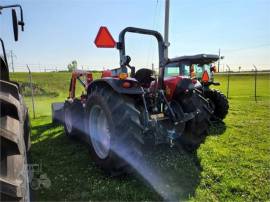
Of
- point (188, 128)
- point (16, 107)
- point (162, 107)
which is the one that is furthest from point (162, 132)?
point (16, 107)

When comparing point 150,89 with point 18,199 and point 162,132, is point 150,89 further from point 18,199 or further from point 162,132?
point 18,199

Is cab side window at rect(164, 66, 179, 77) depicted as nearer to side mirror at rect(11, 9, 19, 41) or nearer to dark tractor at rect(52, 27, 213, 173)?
dark tractor at rect(52, 27, 213, 173)

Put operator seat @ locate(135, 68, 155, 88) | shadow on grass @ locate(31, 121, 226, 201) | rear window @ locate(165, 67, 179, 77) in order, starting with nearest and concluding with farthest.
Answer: shadow on grass @ locate(31, 121, 226, 201) < operator seat @ locate(135, 68, 155, 88) < rear window @ locate(165, 67, 179, 77)

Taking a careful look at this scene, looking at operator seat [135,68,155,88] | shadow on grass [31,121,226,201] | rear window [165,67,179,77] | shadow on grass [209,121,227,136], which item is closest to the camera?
shadow on grass [31,121,226,201]

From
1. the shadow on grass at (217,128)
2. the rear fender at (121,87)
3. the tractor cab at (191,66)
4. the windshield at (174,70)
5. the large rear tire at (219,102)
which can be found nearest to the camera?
the rear fender at (121,87)

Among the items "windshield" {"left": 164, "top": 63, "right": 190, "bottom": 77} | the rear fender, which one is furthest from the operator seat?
"windshield" {"left": 164, "top": 63, "right": 190, "bottom": 77}

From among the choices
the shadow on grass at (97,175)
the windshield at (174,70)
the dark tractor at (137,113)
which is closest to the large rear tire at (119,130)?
the dark tractor at (137,113)

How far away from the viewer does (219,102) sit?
21.5 ft

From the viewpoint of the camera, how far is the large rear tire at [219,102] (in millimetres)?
6566

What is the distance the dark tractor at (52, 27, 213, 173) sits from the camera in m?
3.05

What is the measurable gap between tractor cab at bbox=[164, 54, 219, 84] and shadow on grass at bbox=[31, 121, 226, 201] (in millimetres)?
1481

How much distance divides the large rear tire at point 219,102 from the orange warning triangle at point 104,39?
3.66 m

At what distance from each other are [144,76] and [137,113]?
1131 mm

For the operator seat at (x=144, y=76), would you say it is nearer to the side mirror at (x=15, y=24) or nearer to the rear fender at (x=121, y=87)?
the rear fender at (x=121, y=87)
